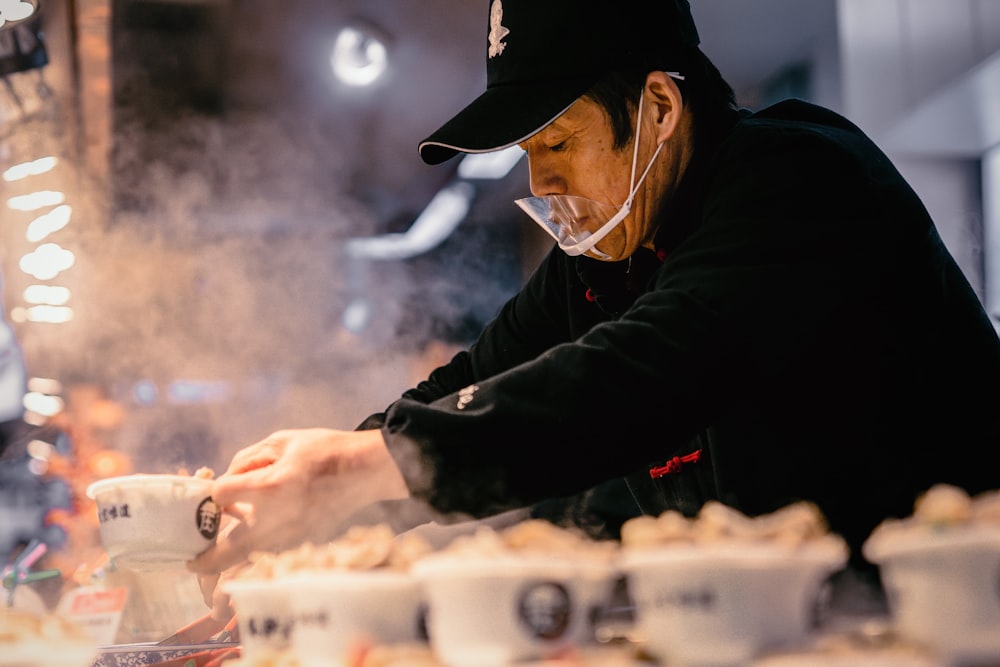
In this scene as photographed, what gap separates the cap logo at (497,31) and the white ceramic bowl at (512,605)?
842 millimetres

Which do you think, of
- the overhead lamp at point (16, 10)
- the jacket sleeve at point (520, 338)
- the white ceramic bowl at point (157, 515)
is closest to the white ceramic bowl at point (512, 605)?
the white ceramic bowl at point (157, 515)

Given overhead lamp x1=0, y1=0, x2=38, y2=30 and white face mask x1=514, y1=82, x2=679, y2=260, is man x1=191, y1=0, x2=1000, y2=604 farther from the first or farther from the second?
overhead lamp x1=0, y1=0, x2=38, y2=30

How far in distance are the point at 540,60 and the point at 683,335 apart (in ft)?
1.68

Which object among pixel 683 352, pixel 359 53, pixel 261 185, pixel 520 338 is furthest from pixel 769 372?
pixel 261 185

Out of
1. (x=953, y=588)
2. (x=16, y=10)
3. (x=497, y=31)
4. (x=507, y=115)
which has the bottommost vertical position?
(x=953, y=588)

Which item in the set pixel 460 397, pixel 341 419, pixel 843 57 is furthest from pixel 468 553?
pixel 341 419

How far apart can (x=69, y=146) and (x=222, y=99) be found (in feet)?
2.44

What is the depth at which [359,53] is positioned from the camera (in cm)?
434

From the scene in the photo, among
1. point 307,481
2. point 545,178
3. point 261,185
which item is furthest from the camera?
point 261,185

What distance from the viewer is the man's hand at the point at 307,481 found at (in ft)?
3.16

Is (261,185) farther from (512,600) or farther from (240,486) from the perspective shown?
(512,600)

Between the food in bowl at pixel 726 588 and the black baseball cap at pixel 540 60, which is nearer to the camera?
the food in bowl at pixel 726 588

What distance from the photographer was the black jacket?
0.95 metres

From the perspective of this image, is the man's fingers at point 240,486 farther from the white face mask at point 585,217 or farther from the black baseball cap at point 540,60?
the white face mask at point 585,217
